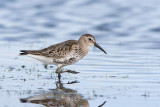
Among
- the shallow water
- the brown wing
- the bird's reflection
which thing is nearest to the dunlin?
the brown wing

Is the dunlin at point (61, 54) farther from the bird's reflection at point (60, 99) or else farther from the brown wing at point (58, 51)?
the bird's reflection at point (60, 99)

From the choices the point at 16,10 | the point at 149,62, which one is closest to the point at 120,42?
the point at 149,62

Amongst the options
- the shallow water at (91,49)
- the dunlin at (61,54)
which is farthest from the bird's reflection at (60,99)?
the dunlin at (61,54)

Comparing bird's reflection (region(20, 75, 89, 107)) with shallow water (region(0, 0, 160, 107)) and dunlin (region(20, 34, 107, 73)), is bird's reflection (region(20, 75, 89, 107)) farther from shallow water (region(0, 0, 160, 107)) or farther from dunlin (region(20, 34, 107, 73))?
dunlin (region(20, 34, 107, 73))

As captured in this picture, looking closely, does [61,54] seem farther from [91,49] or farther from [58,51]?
[91,49]

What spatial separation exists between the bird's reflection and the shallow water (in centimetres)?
12

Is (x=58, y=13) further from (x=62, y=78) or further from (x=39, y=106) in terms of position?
(x=39, y=106)

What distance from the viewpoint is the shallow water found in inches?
412

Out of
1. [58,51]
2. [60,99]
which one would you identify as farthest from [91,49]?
[60,99]

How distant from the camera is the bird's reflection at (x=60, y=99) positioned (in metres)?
9.31

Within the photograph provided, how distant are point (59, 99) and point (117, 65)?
5.26m

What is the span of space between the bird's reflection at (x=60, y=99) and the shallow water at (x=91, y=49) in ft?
0.40

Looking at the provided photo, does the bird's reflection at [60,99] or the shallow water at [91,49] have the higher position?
the shallow water at [91,49]

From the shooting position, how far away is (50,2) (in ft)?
93.9
